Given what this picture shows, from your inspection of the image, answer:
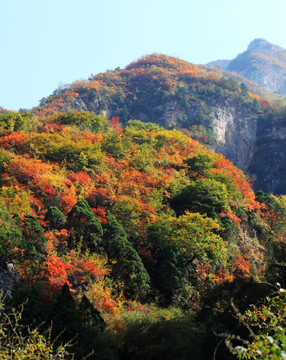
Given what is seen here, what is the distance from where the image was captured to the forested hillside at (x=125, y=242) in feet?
51.6

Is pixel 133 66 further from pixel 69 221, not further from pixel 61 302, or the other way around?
pixel 61 302

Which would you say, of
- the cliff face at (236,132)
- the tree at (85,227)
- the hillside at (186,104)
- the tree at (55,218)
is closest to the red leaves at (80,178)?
the tree at (85,227)

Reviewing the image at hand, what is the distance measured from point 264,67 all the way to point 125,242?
17672 centimetres

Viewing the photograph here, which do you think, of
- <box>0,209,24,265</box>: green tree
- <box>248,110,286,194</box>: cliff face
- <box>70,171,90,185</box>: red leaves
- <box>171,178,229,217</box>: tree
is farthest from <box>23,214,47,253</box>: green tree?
→ <box>248,110,286,194</box>: cliff face

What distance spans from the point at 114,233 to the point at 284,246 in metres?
10.9

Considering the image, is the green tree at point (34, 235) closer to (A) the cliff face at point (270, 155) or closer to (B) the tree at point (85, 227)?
(B) the tree at point (85, 227)

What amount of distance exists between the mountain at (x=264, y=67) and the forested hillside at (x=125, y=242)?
143052 mm

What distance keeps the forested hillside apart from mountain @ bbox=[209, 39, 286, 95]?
143m

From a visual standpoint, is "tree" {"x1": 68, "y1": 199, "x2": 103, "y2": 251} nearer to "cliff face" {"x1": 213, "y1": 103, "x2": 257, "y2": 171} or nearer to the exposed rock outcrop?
the exposed rock outcrop

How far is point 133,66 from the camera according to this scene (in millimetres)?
106625

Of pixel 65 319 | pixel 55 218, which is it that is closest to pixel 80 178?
pixel 55 218

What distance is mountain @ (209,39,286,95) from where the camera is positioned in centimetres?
17350

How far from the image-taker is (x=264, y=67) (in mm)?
180625

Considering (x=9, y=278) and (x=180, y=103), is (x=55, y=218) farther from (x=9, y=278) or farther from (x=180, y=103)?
(x=180, y=103)
